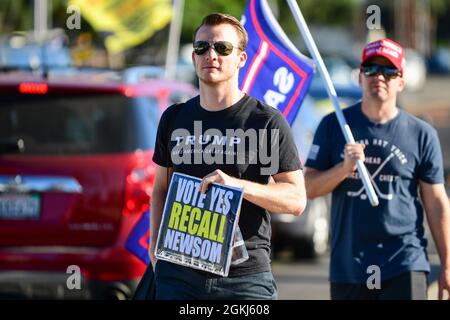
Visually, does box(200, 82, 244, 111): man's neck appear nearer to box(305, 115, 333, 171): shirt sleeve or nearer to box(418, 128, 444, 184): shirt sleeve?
box(305, 115, 333, 171): shirt sleeve

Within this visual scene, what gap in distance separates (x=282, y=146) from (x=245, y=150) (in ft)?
0.52

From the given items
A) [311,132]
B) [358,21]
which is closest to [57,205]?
[311,132]

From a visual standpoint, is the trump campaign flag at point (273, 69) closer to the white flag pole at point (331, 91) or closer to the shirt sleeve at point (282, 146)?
the white flag pole at point (331, 91)

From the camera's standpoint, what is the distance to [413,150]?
5793 mm

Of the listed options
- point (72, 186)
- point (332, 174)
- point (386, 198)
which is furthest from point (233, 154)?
point (72, 186)

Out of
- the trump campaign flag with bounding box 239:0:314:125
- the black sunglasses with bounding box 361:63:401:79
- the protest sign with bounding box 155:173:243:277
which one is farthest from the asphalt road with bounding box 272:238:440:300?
the protest sign with bounding box 155:173:243:277

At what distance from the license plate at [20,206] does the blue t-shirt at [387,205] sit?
8.10 feet

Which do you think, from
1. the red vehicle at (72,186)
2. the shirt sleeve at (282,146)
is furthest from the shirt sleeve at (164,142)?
the red vehicle at (72,186)

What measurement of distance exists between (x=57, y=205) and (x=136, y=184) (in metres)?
0.53

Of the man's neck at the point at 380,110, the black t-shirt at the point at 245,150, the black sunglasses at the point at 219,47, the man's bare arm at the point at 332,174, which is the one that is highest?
the man's neck at the point at 380,110

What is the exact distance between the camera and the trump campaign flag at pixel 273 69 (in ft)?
20.2

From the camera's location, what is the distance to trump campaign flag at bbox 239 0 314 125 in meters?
6.16

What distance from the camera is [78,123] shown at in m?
7.81
